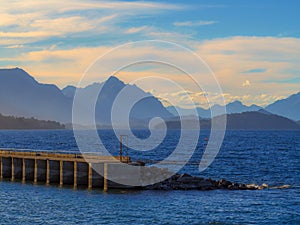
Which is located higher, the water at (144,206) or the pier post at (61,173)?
the pier post at (61,173)

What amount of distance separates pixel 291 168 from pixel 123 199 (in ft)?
198

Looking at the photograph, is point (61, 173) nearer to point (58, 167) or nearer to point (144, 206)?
point (58, 167)

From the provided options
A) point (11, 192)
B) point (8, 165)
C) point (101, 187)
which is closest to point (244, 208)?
point (101, 187)

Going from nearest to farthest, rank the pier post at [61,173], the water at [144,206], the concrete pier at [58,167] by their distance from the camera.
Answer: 1. the water at [144,206]
2. the concrete pier at [58,167]
3. the pier post at [61,173]

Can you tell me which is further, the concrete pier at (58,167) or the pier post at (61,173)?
the pier post at (61,173)

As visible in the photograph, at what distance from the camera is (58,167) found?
77375 mm

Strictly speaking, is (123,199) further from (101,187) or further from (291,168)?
(291,168)

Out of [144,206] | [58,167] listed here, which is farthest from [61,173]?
[144,206]

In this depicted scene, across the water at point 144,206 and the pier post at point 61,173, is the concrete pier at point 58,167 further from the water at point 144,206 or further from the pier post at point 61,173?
the water at point 144,206

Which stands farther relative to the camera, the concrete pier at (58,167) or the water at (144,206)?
the concrete pier at (58,167)

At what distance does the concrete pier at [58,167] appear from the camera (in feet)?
229

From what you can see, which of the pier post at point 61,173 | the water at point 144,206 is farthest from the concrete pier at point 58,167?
the water at point 144,206

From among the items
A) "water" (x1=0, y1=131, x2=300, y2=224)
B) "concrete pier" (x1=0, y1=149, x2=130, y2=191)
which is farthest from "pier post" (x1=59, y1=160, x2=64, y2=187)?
"water" (x1=0, y1=131, x2=300, y2=224)

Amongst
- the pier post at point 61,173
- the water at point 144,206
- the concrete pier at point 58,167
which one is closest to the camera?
the water at point 144,206
